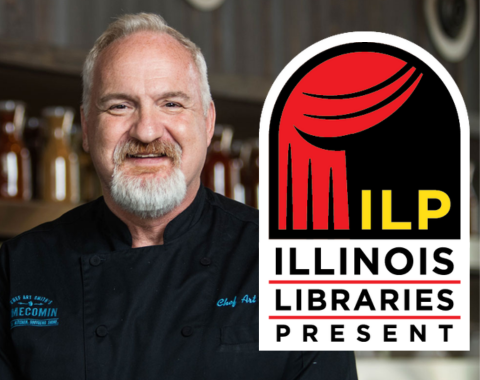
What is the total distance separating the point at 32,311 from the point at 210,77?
884 mm

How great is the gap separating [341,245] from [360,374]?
3.51ft

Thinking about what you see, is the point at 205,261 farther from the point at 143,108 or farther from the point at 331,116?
the point at 331,116

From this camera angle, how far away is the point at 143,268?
113cm

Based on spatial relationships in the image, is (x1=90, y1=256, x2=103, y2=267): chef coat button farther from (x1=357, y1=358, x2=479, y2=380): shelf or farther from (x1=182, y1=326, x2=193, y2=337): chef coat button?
(x1=357, y1=358, x2=479, y2=380): shelf

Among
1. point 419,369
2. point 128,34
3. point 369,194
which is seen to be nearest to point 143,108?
point 128,34

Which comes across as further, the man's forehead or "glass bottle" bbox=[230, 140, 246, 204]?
"glass bottle" bbox=[230, 140, 246, 204]

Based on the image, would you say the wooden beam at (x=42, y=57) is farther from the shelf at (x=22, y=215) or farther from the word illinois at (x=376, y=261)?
the word illinois at (x=376, y=261)

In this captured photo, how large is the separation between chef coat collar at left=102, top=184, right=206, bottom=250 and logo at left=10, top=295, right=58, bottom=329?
140mm

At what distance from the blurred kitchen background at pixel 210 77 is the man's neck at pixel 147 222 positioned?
44 cm

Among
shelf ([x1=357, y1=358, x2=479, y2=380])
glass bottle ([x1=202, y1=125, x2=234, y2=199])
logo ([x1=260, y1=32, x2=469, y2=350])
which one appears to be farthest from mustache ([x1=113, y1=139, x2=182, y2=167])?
shelf ([x1=357, y1=358, x2=479, y2=380])

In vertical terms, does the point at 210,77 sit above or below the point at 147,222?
above

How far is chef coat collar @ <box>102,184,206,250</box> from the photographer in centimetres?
116

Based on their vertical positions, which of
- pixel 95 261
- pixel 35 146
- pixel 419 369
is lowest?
pixel 419 369

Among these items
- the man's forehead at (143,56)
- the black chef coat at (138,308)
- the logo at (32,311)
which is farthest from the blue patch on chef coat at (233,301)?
the man's forehead at (143,56)
